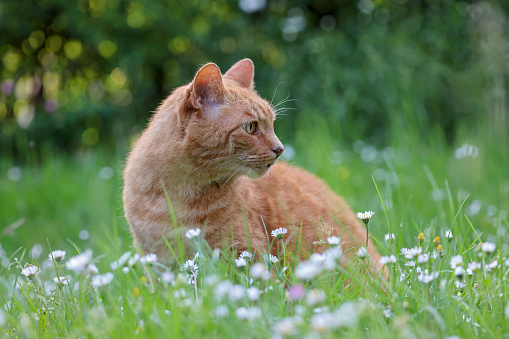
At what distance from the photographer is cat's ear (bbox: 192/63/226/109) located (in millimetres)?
2133

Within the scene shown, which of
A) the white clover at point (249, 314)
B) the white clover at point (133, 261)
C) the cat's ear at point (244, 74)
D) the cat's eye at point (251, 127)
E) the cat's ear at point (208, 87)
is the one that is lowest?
the white clover at point (133, 261)

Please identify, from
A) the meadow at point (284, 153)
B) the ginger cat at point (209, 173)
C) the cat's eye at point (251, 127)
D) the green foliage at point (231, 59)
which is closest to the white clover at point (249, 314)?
the meadow at point (284, 153)

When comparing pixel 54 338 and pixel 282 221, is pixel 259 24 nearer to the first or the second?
pixel 282 221

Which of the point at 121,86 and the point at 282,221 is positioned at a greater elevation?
the point at 282,221

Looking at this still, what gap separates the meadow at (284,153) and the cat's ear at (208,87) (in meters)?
0.62

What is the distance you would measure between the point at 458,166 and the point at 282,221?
2.01 metres

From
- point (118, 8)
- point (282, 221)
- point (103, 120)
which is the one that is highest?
point (118, 8)

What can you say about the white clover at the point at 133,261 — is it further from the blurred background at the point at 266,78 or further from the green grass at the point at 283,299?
the blurred background at the point at 266,78

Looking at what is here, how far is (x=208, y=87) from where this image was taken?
219 cm

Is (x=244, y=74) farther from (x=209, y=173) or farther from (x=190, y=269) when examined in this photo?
(x=190, y=269)

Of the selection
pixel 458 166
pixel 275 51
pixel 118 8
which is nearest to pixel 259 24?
pixel 275 51

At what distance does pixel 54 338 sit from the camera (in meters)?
1.63

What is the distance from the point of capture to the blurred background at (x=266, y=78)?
4.45 meters

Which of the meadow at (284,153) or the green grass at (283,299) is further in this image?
the meadow at (284,153)
